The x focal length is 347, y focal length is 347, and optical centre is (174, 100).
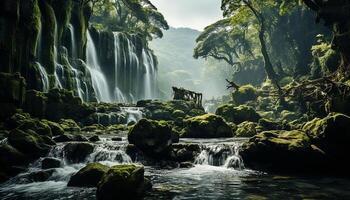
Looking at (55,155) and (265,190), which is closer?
(265,190)

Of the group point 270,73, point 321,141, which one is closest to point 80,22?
point 270,73

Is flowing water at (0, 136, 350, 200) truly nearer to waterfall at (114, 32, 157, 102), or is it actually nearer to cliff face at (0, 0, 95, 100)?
cliff face at (0, 0, 95, 100)

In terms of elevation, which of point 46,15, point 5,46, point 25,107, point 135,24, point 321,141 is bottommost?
point 321,141

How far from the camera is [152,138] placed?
62.4ft

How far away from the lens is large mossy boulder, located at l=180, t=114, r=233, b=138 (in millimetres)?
27078

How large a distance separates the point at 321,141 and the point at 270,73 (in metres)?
39.5

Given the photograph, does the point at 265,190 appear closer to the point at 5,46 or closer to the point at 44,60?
the point at 5,46

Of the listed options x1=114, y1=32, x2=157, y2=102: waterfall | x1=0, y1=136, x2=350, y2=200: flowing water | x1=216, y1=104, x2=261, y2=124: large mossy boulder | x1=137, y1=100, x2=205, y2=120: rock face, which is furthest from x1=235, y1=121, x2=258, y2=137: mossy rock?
x1=114, y1=32, x2=157, y2=102: waterfall

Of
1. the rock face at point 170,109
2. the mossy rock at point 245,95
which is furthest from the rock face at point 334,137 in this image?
the mossy rock at point 245,95

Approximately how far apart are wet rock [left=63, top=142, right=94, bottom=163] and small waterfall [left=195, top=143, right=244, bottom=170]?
19.5 ft

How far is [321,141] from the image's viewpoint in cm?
1703

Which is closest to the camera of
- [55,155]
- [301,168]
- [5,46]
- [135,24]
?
[301,168]

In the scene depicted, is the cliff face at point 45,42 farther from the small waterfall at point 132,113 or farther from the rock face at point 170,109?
the rock face at point 170,109

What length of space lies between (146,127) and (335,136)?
966 centimetres
